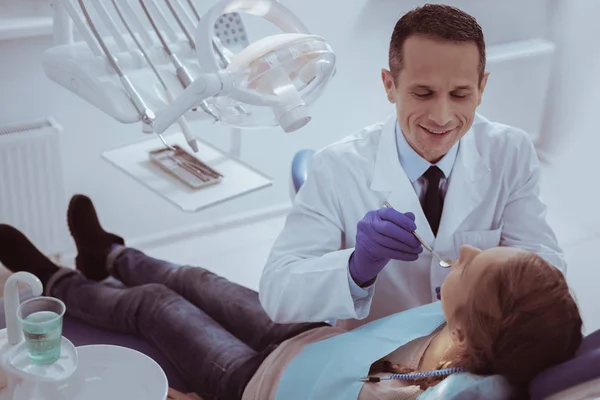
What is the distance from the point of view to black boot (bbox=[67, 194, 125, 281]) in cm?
240

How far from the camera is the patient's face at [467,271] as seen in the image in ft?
4.56

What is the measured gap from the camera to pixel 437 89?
164cm

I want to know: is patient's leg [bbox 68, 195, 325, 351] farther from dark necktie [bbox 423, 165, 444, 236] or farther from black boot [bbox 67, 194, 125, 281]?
dark necktie [bbox 423, 165, 444, 236]

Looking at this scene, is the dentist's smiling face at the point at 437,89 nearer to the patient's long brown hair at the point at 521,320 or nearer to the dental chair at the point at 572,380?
the patient's long brown hair at the point at 521,320

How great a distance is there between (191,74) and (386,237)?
0.49 meters

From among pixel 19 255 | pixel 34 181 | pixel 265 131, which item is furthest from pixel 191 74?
pixel 265 131

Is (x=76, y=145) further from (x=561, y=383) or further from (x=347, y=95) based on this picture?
(x=561, y=383)

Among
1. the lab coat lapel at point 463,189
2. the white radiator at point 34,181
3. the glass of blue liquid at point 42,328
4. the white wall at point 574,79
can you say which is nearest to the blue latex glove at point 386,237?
the lab coat lapel at point 463,189

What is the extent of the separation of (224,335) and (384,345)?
46cm

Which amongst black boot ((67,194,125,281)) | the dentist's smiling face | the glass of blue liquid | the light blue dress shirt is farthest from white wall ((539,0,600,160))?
the glass of blue liquid

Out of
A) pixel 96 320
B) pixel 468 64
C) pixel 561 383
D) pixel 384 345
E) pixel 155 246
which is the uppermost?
pixel 468 64

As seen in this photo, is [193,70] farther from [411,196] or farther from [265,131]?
[265,131]

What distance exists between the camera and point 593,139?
11.6 ft

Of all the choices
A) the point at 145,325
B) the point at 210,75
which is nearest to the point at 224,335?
the point at 145,325
